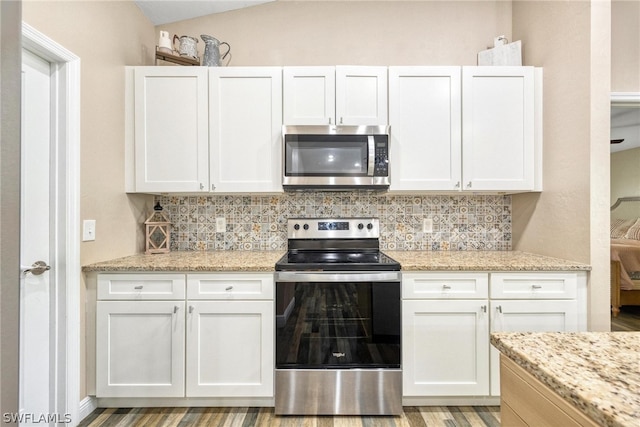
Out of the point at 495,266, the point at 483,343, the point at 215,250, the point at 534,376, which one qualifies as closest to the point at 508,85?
the point at 495,266

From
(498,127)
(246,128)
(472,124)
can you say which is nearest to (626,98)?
(498,127)

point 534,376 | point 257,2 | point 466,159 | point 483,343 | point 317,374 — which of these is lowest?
point 317,374

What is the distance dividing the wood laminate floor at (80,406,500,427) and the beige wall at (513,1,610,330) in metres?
0.88

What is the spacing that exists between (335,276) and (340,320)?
26 centimetres

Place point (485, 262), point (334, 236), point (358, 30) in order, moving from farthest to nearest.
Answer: point (358, 30) → point (334, 236) → point (485, 262)

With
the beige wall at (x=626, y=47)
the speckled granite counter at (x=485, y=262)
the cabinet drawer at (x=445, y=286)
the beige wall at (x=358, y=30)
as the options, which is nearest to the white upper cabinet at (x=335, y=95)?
the beige wall at (x=358, y=30)

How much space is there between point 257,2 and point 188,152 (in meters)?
1.31

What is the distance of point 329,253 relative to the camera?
238 cm

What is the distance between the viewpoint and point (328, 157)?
2.15 metres

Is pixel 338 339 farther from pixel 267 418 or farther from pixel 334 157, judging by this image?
pixel 334 157

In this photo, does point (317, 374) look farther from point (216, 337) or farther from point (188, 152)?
point (188, 152)

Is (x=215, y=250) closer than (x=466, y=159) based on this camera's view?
No

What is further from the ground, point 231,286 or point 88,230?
point 88,230

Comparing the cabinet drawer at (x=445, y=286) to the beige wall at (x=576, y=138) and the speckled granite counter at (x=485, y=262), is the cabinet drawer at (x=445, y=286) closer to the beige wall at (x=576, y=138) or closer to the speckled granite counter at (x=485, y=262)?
the speckled granite counter at (x=485, y=262)
